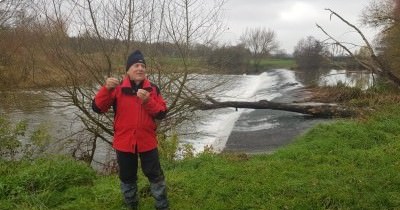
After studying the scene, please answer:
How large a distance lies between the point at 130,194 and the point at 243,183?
66.0 inches

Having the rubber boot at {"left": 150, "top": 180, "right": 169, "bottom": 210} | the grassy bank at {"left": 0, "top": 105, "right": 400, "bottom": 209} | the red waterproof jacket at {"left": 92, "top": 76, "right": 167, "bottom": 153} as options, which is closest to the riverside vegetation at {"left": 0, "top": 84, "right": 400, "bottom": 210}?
the grassy bank at {"left": 0, "top": 105, "right": 400, "bottom": 209}

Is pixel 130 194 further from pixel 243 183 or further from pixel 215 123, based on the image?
pixel 215 123

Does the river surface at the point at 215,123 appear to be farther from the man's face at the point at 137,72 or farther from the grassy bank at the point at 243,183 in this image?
the man's face at the point at 137,72

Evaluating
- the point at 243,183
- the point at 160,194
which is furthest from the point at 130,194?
the point at 243,183

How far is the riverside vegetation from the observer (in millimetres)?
5203

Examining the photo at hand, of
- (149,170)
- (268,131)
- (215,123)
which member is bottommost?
(215,123)

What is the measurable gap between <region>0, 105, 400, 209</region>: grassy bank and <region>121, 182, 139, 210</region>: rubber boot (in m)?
0.15

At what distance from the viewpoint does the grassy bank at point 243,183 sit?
5.20 metres

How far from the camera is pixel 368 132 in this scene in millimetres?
9609

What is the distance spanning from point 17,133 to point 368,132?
24.2 feet

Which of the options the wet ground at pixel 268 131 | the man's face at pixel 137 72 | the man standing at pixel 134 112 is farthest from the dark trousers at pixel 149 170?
the wet ground at pixel 268 131

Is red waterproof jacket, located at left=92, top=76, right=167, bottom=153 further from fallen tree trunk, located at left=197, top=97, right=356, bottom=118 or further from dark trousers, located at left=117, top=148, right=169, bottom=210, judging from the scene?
fallen tree trunk, located at left=197, top=97, right=356, bottom=118

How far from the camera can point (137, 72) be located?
14.9 ft

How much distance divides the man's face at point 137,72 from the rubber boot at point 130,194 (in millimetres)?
1236
